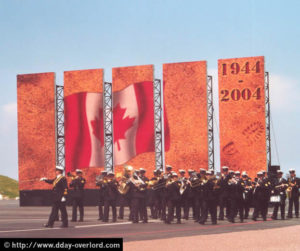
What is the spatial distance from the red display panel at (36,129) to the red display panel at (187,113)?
8080 millimetres

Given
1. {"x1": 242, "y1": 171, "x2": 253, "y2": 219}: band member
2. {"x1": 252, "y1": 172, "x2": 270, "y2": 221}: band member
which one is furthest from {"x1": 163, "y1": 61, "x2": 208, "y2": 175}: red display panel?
{"x1": 252, "y1": 172, "x2": 270, "y2": 221}: band member

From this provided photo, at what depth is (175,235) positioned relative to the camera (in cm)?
1884

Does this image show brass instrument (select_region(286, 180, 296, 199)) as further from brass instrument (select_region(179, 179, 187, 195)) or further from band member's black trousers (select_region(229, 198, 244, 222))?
brass instrument (select_region(179, 179, 187, 195))

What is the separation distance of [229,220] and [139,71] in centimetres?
2034

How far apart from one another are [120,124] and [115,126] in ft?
1.18

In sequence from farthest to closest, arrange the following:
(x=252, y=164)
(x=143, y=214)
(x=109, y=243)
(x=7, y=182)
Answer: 1. (x=7, y=182)
2. (x=252, y=164)
3. (x=143, y=214)
4. (x=109, y=243)

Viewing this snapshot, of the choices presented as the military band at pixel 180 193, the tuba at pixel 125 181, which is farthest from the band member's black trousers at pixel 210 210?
the tuba at pixel 125 181

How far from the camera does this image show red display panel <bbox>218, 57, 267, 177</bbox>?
41.2m

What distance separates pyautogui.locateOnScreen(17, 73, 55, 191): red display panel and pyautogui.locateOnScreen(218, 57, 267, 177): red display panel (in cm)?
1146

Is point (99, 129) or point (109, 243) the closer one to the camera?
point (109, 243)

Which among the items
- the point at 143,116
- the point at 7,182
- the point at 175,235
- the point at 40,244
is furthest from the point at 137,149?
the point at 7,182

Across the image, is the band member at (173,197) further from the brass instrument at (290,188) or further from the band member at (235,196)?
the brass instrument at (290,188)

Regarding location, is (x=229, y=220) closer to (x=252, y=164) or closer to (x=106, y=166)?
(x=252, y=164)

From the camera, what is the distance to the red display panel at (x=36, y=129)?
45.6 meters
